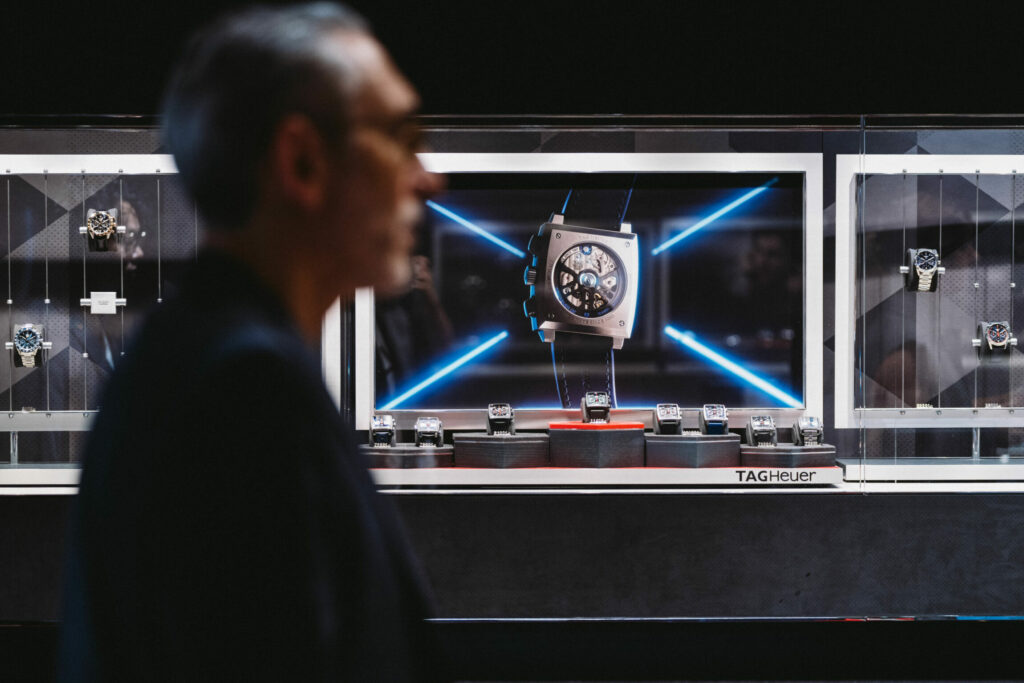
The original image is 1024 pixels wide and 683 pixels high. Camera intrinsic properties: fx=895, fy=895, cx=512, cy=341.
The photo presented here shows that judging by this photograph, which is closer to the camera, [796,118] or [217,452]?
[217,452]

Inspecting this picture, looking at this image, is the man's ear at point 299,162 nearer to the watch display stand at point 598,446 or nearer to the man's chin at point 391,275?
the man's chin at point 391,275

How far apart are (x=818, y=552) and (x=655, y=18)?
8.48 ft

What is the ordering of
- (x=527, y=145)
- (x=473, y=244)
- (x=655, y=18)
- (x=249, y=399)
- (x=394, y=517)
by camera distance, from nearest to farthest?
(x=249, y=399)
(x=394, y=517)
(x=655, y=18)
(x=527, y=145)
(x=473, y=244)

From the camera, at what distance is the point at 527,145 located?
4215 millimetres

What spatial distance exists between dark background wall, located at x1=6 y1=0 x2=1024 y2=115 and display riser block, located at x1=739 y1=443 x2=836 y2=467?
59.3 inches

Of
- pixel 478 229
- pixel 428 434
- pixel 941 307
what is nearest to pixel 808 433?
pixel 941 307

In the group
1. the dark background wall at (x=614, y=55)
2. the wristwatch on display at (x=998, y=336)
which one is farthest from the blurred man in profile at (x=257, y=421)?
the wristwatch on display at (x=998, y=336)

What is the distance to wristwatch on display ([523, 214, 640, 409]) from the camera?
4.45 meters

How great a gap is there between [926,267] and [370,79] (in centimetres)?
405

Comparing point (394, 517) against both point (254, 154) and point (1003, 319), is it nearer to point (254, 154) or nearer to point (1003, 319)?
point (254, 154)

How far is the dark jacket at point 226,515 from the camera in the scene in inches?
25.9

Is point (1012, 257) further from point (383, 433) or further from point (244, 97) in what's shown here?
point (244, 97)

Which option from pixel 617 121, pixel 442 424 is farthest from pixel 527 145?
pixel 442 424

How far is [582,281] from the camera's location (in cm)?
444
